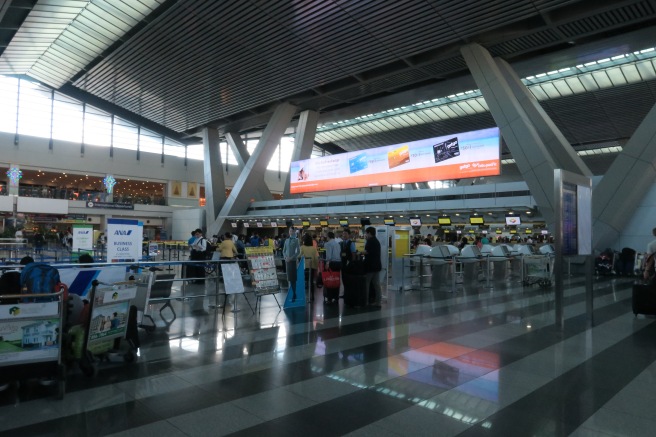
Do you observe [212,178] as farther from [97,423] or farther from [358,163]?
[97,423]

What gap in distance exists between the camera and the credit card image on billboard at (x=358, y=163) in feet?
90.4

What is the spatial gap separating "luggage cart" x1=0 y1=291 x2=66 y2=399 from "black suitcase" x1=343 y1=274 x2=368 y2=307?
618cm

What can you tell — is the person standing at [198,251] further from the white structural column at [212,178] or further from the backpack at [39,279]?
the white structural column at [212,178]

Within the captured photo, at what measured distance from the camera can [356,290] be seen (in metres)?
9.41

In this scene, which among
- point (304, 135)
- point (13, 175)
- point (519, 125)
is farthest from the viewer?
point (13, 175)

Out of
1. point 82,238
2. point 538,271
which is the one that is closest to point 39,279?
point 82,238

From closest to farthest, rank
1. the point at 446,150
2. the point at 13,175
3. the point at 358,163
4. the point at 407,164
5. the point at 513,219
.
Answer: the point at 513,219 → the point at 446,150 → the point at 407,164 → the point at 358,163 → the point at 13,175

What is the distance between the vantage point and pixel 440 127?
116 ft

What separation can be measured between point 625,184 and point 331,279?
12.4 meters

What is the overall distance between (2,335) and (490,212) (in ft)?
69.7

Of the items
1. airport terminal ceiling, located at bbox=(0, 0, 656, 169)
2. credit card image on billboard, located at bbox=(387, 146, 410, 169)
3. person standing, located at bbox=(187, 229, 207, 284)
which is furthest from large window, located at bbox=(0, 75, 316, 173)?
person standing, located at bbox=(187, 229, 207, 284)

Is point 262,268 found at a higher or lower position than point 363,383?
higher

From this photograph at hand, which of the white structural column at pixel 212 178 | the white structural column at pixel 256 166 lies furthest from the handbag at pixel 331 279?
the white structural column at pixel 212 178

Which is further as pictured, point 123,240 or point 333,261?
point 333,261
